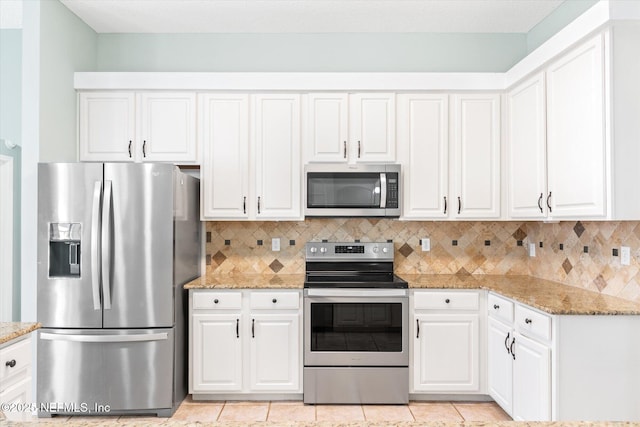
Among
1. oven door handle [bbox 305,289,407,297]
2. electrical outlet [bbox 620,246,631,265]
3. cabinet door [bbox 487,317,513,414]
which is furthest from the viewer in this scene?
oven door handle [bbox 305,289,407,297]

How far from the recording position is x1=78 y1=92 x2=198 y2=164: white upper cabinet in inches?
134

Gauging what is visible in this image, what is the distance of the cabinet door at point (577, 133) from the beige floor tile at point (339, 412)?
180 centimetres

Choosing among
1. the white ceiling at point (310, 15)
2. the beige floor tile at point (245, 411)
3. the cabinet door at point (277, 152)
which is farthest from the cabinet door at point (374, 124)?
the beige floor tile at point (245, 411)

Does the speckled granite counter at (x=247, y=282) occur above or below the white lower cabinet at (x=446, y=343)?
above

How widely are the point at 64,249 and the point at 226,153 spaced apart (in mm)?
1276

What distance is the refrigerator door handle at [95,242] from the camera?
282 cm

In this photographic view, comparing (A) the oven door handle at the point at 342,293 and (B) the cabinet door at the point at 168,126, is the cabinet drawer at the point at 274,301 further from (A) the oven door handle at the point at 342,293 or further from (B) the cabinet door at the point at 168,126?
(B) the cabinet door at the point at 168,126

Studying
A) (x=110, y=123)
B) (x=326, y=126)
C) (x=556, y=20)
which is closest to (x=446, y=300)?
(x=326, y=126)

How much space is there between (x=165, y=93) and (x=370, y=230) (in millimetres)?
1943

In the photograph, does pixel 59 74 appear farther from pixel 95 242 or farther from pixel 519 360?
pixel 519 360

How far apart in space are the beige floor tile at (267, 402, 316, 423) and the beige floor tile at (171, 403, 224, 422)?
37cm

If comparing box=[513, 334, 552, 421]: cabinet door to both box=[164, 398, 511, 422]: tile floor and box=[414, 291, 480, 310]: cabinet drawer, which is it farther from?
box=[414, 291, 480, 310]: cabinet drawer

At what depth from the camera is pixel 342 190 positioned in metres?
3.37

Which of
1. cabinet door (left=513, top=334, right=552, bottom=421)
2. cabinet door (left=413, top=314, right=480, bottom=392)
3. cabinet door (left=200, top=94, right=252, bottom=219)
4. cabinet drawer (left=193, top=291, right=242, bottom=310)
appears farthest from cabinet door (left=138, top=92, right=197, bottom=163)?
cabinet door (left=513, top=334, right=552, bottom=421)
